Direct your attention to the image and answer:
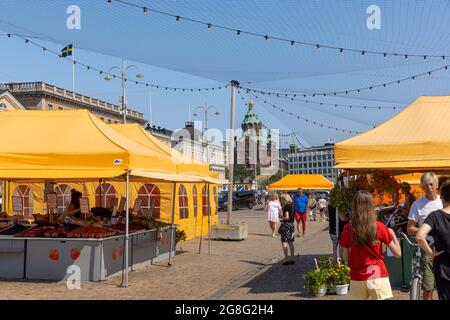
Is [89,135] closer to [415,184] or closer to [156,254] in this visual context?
[156,254]

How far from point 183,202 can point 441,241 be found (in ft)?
50.7

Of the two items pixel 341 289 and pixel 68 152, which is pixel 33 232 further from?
pixel 341 289

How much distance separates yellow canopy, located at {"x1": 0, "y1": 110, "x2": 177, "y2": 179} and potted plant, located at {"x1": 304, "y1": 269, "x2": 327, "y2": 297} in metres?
3.98

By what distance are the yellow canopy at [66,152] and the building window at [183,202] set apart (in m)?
7.52

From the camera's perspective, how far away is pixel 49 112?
12812 mm

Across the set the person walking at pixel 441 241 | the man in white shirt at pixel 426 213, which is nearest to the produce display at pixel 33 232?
the man in white shirt at pixel 426 213

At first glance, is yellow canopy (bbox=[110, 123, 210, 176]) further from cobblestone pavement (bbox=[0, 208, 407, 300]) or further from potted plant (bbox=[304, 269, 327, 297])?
potted plant (bbox=[304, 269, 327, 297])

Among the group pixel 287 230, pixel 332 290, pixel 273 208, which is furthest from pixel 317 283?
pixel 273 208

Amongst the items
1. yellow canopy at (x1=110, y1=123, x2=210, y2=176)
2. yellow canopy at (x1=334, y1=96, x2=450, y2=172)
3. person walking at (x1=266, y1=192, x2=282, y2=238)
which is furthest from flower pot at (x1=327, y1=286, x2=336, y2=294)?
person walking at (x1=266, y1=192, x2=282, y2=238)

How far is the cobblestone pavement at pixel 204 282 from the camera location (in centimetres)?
951

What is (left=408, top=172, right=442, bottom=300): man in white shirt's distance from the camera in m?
6.87

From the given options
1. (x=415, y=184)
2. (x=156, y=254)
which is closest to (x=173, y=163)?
(x=156, y=254)

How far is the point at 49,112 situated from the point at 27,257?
3.44 m

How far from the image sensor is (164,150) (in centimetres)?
1509
